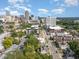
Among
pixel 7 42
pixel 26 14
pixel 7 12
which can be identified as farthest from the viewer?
pixel 7 12

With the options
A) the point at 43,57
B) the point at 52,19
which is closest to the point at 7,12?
the point at 52,19

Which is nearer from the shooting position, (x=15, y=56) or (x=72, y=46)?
(x=15, y=56)

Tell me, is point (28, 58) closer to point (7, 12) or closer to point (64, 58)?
point (64, 58)

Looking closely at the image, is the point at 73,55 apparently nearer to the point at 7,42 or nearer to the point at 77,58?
the point at 77,58

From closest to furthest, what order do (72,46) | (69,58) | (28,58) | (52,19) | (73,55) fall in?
(28,58), (69,58), (73,55), (72,46), (52,19)

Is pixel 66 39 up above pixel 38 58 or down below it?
below

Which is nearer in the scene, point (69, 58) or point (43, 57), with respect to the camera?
point (43, 57)

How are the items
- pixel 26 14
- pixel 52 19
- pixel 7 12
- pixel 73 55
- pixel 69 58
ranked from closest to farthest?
pixel 69 58, pixel 73 55, pixel 52 19, pixel 26 14, pixel 7 12

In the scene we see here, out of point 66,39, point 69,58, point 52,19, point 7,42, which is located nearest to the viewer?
point 69,58

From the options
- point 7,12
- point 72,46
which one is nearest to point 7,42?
point 72,46
